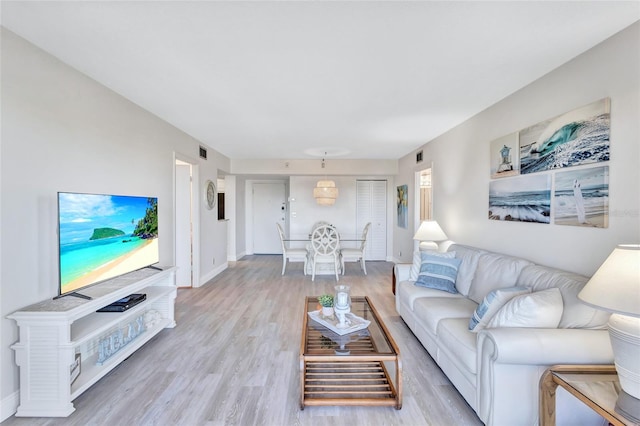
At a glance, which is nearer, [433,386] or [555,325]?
[555,325]

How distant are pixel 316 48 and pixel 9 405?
2.92 metres

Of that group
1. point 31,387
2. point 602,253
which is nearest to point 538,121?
point 602,253

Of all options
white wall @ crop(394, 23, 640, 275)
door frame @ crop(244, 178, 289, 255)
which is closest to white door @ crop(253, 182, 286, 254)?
door frame @ crop(244, 178, 289, 255)

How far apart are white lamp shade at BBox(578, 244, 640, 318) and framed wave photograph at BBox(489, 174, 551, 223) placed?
106 cm

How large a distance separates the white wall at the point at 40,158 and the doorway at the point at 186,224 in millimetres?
1594

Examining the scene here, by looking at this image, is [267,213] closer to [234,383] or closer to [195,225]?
[195,225]

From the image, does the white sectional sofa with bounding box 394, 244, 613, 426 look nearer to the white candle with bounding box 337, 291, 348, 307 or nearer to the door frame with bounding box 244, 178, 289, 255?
the white candle with bounding box 337, 291, 348, 307

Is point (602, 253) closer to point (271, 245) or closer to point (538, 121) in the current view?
point (538, 121)

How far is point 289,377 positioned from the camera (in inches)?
84.6

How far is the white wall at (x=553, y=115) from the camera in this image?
64.8 inches

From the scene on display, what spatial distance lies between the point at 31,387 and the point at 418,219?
5.09m

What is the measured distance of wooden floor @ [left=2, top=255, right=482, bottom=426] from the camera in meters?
1.74

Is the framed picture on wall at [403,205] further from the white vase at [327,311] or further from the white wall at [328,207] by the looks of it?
the white vase at [327,311]

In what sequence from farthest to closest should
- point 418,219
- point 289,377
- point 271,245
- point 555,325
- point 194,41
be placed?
point 271,245
point 418,219
point 289,377
point 194,41
point 555,325
